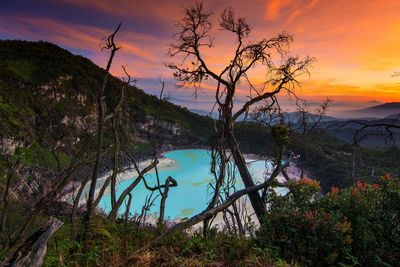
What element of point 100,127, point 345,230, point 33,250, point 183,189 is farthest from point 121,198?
point 183,189

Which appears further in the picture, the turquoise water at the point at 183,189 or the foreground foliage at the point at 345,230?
the turquoise water at the point at 183,189

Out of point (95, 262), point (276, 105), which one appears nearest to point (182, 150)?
point (276, 105)

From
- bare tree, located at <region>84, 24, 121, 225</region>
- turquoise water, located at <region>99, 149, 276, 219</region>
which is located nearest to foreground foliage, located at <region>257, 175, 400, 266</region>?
bare tree, located at <region>84, 24, 121, 225</region>

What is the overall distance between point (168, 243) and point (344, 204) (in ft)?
10.7

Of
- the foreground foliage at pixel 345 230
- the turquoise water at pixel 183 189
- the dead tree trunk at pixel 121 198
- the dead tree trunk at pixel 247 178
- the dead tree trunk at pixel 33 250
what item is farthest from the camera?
the turquoise water at pixel 183 189

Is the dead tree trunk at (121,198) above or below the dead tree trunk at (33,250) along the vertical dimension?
below

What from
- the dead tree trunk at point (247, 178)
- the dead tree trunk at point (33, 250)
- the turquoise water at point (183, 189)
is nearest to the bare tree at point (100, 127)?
the dead tree trunk at point (33, 250)

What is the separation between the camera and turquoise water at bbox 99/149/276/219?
1308 inches

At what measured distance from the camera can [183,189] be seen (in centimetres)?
4112

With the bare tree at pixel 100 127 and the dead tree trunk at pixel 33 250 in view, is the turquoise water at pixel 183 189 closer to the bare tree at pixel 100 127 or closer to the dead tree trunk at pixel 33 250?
the bare tree at pixel 100 127

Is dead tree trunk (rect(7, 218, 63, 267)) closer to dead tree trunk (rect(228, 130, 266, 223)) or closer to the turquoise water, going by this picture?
dead tree trunk (rect(228, 130, 266, 223))

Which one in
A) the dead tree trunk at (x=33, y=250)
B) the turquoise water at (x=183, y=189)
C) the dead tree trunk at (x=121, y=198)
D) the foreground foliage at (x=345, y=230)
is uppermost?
the dead tree trunk at (x=33, y=250)

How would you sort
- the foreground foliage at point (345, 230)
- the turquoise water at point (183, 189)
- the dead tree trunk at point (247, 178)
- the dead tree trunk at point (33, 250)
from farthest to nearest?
the turquoise water at point (183, 189)
the dead tree trunk at point (247, 178)
the foreground foliage at point (345, 230)
the dead tree trunk at point (33, 250)

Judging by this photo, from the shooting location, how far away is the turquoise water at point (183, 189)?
33219 mm
